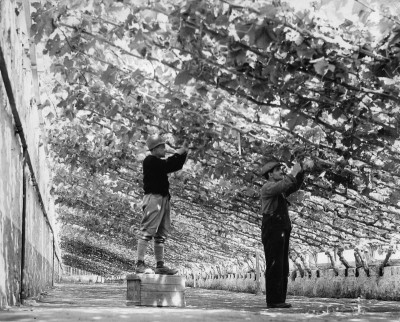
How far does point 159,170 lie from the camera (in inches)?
285

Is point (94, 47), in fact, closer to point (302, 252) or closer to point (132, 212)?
point (302, 252)

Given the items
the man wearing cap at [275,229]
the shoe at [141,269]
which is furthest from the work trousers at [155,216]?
the man wearing cap at [275,229]

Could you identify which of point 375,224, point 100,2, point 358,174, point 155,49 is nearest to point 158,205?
point 155,49

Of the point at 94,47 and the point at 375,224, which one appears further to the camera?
the point at 375,224

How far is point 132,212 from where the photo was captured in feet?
64.3

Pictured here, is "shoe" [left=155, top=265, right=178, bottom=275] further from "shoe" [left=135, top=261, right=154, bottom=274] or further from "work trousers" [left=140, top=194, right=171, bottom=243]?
"work trousers" [left=140, top=194, right=171, bottom=243]

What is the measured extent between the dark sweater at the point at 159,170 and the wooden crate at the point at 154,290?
1.00 metres

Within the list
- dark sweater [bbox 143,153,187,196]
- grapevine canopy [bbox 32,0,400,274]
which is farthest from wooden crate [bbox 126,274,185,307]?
grapevine canopy [bbox 32,0,400,274]

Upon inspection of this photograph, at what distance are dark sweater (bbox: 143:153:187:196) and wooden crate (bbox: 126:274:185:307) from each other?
1.00m

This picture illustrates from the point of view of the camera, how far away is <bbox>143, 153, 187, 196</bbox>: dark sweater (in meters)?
7.19

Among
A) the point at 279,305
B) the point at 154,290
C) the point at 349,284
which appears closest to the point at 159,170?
the point at 154,290

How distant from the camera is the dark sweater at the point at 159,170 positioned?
7.19m

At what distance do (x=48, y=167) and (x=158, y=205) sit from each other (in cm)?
1040

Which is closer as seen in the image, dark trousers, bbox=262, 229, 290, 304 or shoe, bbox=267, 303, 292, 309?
dark trousers, bbox=262, 229, 290, 304
